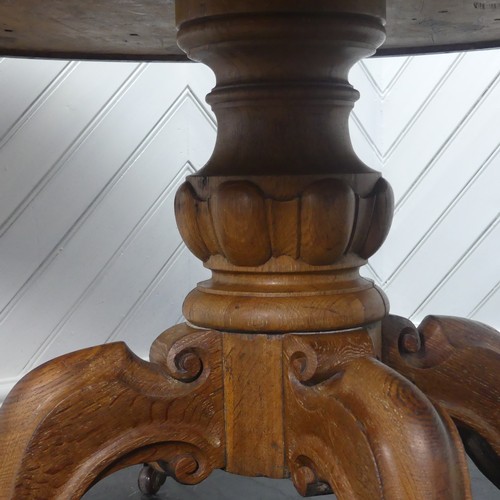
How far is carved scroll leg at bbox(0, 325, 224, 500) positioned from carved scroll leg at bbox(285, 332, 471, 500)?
9cm

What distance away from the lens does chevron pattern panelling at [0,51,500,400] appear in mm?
1290

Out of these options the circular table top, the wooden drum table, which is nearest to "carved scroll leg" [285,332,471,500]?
the wooden drum table

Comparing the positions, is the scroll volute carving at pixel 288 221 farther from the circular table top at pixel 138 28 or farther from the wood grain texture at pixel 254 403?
the circular table top at pixel 138 28

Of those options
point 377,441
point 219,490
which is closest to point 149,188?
point 219,490

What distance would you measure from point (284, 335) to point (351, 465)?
0.12 metres

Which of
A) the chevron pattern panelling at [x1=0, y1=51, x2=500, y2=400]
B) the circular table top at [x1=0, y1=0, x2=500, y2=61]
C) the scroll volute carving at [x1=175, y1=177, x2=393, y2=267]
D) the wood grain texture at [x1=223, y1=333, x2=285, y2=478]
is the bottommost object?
the wood grain texture at [x1=223, y1=333, x2=285, y2=478]

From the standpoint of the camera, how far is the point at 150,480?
2.98ft

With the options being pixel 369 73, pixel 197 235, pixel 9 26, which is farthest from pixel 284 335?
pixel 369 73

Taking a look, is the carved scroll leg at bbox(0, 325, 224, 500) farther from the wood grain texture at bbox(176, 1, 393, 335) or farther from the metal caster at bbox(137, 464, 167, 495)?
the metal caster at bbox(137, 464, 167, 495)

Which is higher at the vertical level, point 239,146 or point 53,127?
point 53,127

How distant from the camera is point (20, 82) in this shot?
4.16 ft

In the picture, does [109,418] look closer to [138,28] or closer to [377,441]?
[377,441]

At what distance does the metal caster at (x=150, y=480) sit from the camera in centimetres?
90

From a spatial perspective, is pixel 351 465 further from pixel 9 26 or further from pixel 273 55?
pixel 9 26
